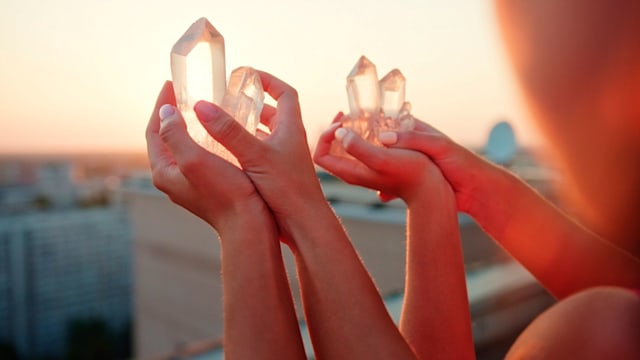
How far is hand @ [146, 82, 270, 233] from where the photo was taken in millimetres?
359

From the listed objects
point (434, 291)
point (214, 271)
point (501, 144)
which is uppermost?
point (434, 291)

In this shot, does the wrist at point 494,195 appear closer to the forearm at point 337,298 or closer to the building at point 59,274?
the forearm at point 337,298

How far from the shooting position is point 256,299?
0.35 metres

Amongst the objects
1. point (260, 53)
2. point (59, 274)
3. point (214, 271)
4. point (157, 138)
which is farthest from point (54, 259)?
point (157, 138)

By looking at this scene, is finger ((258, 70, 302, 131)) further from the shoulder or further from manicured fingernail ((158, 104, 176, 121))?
the shoulder

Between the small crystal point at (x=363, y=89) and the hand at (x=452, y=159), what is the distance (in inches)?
1.2

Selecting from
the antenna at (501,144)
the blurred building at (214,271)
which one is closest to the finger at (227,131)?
the blurred building at (214,271)

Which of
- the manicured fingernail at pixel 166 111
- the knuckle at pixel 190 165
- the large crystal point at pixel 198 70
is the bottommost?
the knuckle at pixel 190 165

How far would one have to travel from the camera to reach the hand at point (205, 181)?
1.18 ft

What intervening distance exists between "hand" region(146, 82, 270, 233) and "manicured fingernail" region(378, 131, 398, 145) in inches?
8.5

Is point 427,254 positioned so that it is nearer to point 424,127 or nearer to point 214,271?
point 424,127

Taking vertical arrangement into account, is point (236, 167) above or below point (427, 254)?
above

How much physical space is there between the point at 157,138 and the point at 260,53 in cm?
34

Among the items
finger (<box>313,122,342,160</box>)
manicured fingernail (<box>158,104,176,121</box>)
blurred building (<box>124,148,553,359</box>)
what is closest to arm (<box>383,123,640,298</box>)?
finger (<box>313,122,342,160</box>)
